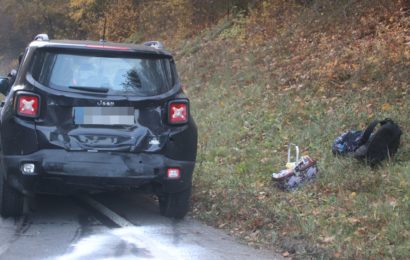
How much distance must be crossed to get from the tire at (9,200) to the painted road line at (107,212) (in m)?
0.98

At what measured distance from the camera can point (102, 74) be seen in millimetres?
7207

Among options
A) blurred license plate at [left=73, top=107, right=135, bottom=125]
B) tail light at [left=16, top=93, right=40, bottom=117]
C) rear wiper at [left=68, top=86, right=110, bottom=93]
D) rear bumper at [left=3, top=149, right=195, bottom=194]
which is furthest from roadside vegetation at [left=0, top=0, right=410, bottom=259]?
tail light at [left=16, top=93, right=40, bottom=117]

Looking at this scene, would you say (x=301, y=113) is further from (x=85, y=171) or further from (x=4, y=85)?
(x=85, y=171)

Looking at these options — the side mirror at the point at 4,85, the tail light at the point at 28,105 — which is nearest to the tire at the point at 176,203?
the tail light at the point at 28,105

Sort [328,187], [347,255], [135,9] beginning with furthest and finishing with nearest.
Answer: [135,9]
[328,187]
[347,255]

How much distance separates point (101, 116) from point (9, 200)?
144 centimetres

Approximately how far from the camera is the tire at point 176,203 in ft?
25.0

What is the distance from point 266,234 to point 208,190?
194 cm

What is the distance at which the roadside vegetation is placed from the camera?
6746 mm

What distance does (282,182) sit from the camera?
27.6 feet

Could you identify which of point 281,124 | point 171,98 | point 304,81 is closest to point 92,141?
point 171,98

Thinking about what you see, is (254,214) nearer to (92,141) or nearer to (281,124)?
(92,141)

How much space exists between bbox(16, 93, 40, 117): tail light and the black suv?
0.03 feet

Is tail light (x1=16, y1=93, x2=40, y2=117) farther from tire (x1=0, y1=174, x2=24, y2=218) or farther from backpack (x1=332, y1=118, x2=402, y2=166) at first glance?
backpack (x1=332, y1=118, x2=402, y2=166)
